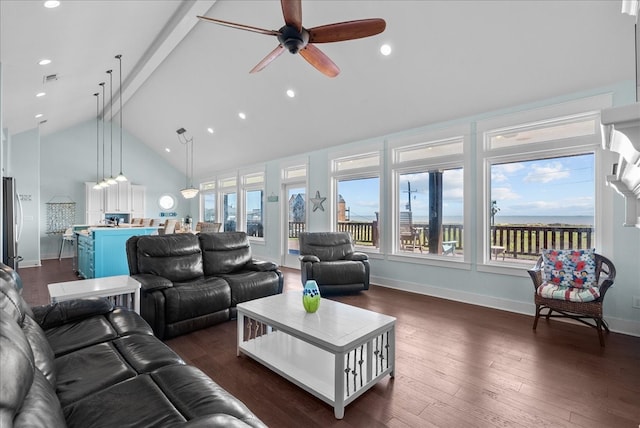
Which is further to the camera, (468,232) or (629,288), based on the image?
(468,232)

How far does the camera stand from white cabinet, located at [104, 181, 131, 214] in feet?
30.3

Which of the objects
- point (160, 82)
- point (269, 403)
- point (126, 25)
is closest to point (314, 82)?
point (126, 25)

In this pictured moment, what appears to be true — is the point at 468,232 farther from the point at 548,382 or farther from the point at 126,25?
the point at 126,25

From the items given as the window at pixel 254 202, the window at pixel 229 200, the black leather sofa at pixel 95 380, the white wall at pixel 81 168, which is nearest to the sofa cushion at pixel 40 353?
the black leather sofa at pixel 95 380

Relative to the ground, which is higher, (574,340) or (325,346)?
(325,346)

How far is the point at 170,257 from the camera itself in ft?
11.8

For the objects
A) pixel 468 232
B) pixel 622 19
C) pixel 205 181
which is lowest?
pixel 468 232

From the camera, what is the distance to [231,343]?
298cm

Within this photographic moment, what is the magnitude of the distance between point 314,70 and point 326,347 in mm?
3953

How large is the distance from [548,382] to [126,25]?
235 inches

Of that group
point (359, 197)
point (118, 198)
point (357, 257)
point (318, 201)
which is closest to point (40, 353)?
point (357, 257)

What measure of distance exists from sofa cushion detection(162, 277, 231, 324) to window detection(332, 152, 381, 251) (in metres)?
3.09

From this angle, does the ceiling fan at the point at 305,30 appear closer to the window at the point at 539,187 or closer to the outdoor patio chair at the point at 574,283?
the window at the point at 539,187

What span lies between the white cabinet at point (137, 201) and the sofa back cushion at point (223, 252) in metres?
7.12
